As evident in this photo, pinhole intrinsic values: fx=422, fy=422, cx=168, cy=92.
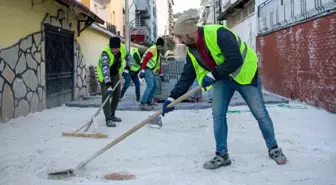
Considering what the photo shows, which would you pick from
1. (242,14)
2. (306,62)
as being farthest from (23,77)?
(242,14)

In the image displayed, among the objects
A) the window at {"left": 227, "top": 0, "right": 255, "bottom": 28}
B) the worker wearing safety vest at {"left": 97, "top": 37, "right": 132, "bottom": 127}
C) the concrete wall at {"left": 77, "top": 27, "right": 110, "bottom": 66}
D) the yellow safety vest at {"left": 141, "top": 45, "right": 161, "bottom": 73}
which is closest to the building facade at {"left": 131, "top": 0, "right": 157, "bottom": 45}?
the window at {"left": 227, "top": 0, "right": 255, "bottom": 28}

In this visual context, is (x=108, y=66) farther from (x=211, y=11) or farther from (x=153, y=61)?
(x=211, y=11)

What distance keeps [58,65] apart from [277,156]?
7.12m

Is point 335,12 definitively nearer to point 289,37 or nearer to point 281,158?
point 289,37

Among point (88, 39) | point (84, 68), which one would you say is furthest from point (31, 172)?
point (88, 39)

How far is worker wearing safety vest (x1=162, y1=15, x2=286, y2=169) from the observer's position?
3.84m

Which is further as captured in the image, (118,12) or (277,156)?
(118,12)

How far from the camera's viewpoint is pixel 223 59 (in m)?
3.93

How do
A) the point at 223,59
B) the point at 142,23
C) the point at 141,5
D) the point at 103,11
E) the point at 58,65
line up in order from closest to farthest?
the point at 223,59 < the point at 58,65 < the point at 103,11 < the point at 141,5 < the point at 142,23

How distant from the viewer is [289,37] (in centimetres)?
1020

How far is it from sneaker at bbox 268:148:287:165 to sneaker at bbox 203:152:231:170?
449 millimetres

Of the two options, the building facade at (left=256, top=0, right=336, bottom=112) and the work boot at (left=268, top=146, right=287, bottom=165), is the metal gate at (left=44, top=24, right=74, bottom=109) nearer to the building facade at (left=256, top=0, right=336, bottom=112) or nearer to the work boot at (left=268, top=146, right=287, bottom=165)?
the building facade at (left=256, top=0, right=336, bottom=112)

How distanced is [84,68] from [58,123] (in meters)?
5.69

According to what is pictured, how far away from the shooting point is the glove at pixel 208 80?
12.9ft
